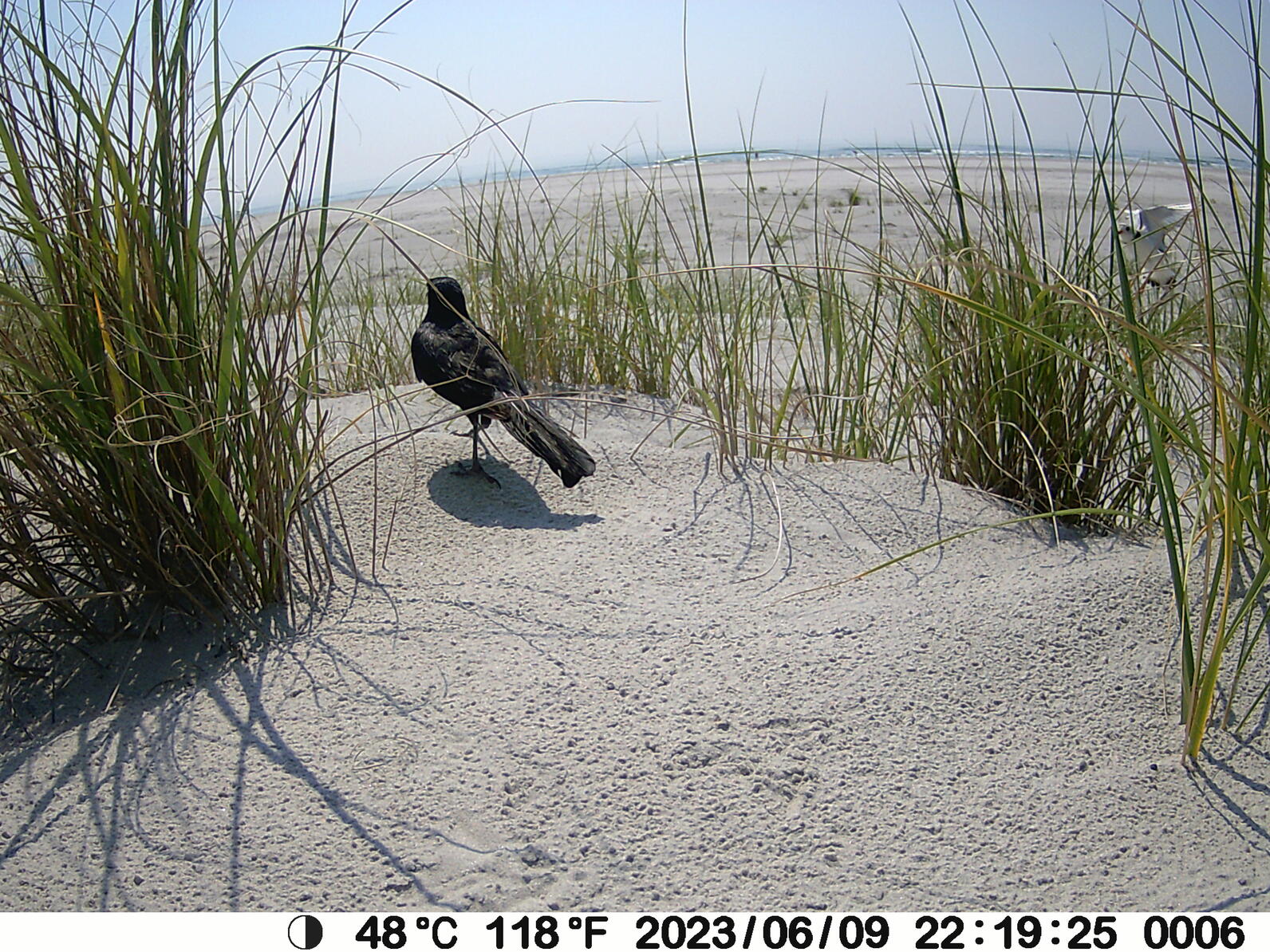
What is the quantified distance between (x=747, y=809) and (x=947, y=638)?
556 millimetres

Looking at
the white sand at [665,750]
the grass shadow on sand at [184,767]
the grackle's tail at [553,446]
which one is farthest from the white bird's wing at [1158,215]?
the grass shadow on sand at [184,767]

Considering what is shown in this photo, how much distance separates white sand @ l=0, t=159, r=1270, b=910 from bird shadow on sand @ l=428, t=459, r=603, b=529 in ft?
0.73

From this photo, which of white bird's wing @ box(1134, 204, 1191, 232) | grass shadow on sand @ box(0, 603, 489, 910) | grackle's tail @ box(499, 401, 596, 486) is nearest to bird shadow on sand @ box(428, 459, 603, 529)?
grackle's tail @ box(499, 401, 596, 486)

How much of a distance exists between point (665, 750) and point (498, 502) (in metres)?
1.13

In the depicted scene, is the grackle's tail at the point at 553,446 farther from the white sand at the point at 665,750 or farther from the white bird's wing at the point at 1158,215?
the white bird's wing at the point at 1158,215

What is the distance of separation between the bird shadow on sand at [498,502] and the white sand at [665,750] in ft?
0.73

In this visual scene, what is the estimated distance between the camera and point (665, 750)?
1453 mm

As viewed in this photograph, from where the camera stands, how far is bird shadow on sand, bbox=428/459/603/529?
232cm

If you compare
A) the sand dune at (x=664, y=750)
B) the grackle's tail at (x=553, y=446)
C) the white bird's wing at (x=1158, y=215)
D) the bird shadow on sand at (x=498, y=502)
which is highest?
the white bird's wing at (x=1158, y=215)

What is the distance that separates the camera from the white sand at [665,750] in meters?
1.25

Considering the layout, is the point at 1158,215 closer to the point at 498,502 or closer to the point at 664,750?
the point at 498,502

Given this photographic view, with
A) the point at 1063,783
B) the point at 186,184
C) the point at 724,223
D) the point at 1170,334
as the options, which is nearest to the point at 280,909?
the point at 1063,783

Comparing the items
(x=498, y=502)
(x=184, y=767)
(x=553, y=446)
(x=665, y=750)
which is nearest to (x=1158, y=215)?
(x=553, y=446)

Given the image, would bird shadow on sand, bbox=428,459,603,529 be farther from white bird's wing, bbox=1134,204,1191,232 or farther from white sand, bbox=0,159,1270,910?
white bird's wing, bbox=1134,204,1191,232
